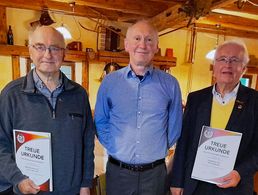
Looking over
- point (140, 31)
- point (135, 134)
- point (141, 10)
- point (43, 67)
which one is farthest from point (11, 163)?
point (141, 10)

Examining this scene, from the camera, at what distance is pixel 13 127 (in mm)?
1192

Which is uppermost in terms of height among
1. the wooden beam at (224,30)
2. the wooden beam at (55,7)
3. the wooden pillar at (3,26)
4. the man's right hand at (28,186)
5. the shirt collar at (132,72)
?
the wooden beam at (55,7)

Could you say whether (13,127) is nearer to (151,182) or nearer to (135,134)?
(135,134)

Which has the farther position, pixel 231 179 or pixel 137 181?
pixel 137 181

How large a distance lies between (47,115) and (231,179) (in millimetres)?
969

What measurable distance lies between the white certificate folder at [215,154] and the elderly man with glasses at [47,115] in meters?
0.63

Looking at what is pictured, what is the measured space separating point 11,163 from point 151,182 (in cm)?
77

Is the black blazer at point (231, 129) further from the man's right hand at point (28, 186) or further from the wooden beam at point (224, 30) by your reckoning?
the wooden beam at point (224, 30)

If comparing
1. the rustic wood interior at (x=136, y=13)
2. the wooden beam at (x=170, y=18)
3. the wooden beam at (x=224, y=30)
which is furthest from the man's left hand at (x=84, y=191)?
the wooden beam at (x=224, y=30)

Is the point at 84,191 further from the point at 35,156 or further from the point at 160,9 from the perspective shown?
the point at 160,9

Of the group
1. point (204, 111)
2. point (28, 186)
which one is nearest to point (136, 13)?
point (204, 111)

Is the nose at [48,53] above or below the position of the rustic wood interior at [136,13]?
below

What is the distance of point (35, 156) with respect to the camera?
3.85ft

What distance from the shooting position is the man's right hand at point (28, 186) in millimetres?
1161
